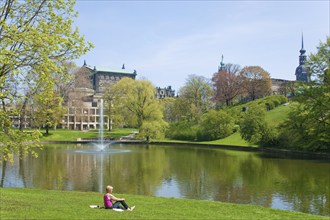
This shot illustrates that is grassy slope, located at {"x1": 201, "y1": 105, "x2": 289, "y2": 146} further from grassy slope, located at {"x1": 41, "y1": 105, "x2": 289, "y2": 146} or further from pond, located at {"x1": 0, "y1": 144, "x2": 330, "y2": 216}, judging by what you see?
pond, located at {"x1": 0, "y1": 144, "x2": 330, "y2": 216}

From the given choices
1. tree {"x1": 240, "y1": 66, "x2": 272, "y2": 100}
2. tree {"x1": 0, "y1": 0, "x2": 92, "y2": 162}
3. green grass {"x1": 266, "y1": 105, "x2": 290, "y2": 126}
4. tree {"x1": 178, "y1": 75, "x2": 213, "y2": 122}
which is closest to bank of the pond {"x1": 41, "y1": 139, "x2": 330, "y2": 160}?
green grass {"x1": 266, "y1": 105, "x2": 290, "y2": 126}

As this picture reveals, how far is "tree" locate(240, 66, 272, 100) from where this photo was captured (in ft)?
379

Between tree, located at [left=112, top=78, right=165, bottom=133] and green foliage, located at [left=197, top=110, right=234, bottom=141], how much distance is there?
9110mm

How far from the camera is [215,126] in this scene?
76125 millimetres

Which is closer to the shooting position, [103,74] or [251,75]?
[251,75]

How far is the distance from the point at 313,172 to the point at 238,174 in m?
6.63

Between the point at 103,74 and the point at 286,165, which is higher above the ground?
the point at 103,74

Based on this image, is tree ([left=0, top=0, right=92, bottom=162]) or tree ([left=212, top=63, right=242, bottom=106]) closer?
tree ([left=0, top=0, right=92, bottom=162])

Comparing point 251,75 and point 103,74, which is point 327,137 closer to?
point 251,75

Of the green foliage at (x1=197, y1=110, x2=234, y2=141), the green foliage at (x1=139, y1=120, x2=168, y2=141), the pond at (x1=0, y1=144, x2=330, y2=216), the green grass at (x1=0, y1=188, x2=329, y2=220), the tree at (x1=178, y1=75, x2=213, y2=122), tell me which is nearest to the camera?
the green grass at (x1=0, y1=188, x2=329, y2=220)

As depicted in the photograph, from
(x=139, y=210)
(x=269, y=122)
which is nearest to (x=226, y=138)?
(x=269, y=122)

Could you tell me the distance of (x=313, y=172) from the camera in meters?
31.7

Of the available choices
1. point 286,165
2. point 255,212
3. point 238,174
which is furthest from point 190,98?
point 255,212

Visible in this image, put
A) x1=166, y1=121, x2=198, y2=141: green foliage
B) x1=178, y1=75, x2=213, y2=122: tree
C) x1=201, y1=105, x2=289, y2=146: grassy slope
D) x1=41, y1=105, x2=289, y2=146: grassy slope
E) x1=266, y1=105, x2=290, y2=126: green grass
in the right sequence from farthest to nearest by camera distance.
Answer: x1=178, y1=75, x2=213, y2=122: tree < x1=166, y1=121, x2=198, y2=141: green foliage < x1=266, y1=105, x2=290, y2=126: green grass < x1=41, y1=105, x2=289, y2=146: grassy slope < x1=201, y1=105, x2=289, y2=146: grassy slope
